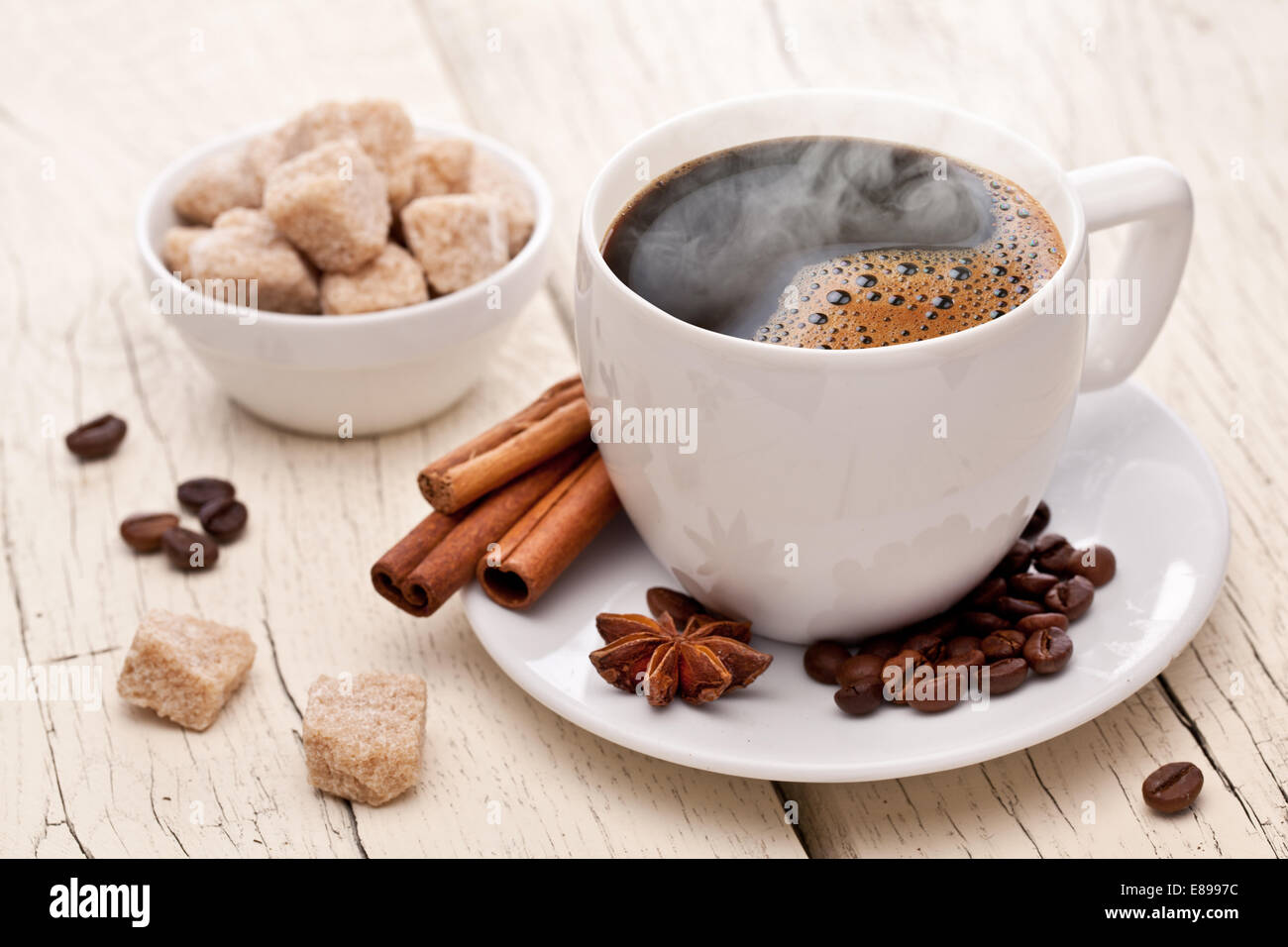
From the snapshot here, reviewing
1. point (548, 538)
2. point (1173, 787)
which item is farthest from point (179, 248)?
point (1173, 787)

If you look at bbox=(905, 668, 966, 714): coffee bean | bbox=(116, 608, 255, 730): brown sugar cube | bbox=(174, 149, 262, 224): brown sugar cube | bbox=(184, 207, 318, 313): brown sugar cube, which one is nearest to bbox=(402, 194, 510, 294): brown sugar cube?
bbox=(184, 207, 318, 313): brown sugar cube

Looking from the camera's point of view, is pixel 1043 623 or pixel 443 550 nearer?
pixel 1043 623

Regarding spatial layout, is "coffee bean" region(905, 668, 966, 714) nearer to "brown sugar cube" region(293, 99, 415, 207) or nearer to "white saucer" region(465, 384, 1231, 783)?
"white saucer" region(465, 384, 1231, 783)

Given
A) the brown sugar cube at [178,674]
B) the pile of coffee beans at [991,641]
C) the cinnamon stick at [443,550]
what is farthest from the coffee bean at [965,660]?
the brown sugar cube at [178,674]

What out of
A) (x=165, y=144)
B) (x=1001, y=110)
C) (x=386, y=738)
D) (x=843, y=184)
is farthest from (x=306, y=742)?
(x=1001, y=110)

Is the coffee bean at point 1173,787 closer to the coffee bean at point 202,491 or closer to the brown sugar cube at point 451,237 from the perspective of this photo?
the brown sugar cube at point 451,237

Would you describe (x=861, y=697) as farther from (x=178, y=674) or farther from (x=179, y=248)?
(x=179, y=248)
